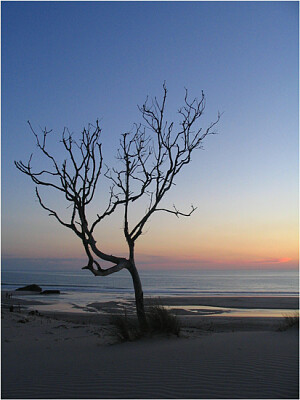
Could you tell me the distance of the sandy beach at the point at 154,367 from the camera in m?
5.49

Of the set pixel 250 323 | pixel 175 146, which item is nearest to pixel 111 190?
pixel 175 146

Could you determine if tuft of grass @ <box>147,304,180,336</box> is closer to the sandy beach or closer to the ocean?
the sandy beach

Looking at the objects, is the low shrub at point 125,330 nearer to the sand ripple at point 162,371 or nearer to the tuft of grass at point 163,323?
the tuft of grass at point 163,323

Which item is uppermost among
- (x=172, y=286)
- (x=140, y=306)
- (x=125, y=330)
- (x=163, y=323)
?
(x=140, y=306)

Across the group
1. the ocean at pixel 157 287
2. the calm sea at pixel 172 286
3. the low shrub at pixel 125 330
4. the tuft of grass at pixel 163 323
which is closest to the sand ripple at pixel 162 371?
the low shrub at pixel 125 330

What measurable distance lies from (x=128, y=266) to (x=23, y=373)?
4.89 metres

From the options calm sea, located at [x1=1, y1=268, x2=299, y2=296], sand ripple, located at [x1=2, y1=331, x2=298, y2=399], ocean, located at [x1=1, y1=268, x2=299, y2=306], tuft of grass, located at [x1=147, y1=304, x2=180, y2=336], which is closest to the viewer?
sand ripple, located at [x1=2, y1=331, x2=298, y2=399]

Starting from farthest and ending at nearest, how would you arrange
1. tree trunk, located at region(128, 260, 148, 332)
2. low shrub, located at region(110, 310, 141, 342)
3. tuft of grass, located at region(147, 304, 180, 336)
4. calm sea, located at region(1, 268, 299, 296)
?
calm sea, located at region(1, 268, 299, 296)
tree trunk, located at region(128, 260, 148, 332)
tuft of grass, located at region(147, 304, 180, 336)
low shrub, located at region(110, 310, 141, 342)

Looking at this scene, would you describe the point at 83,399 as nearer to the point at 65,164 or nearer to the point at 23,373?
the point at 23,373

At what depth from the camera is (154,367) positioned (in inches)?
264

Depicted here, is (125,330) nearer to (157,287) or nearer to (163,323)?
(163,323)

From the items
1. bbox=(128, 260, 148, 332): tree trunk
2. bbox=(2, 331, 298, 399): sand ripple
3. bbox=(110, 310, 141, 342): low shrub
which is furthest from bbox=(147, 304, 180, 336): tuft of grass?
bbox=(2, 331, 298, 399): sand ripple

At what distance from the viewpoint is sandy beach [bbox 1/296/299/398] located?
5.49 meters

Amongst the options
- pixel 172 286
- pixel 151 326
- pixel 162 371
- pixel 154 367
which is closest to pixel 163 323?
pixel 151 326
